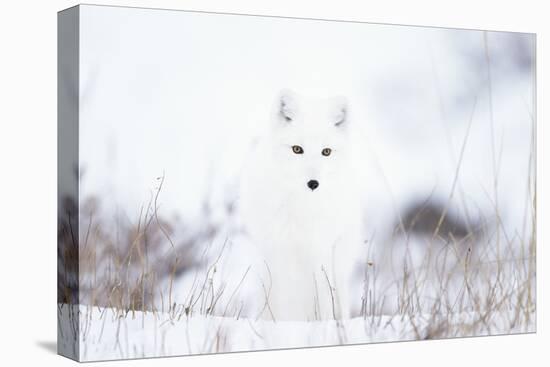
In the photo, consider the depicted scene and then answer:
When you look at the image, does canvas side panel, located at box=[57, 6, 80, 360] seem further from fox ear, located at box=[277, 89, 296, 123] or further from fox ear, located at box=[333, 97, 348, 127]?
fox ear, located at box=[333, 97, 348, 127]

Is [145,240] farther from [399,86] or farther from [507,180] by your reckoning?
[507,180]

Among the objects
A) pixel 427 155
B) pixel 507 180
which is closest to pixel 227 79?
pixel 427 155

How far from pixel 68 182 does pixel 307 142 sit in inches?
64.8

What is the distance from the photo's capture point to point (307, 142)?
7.63 metres

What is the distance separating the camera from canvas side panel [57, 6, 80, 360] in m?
7.11

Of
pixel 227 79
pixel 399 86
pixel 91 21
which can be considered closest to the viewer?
pixel 91 21

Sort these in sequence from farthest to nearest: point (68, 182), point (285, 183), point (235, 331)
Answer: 1. point (285, 183)
2. point (235, 331)
3. point (68, 182)

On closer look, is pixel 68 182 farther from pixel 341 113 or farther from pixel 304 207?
pixel 341 113

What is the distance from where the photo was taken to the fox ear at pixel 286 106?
766 centimetres

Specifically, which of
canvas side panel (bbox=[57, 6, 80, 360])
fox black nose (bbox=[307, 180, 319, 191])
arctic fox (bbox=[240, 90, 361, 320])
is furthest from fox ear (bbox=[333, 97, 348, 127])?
canvas side panel (bbox=[57, 6, 80, 360])

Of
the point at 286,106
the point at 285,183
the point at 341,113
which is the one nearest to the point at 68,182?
the point at 285,183

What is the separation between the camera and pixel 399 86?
8.09 meters

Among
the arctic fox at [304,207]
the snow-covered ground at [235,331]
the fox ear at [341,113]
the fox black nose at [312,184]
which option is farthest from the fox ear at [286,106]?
the snow-covered ground at [235,331]

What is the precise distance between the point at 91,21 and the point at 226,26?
96 cm
